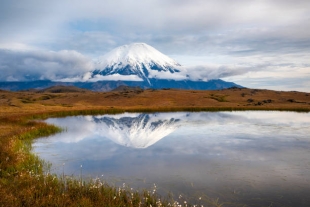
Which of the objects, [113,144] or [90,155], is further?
[113,144]

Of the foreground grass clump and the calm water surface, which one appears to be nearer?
the foreground grass clump

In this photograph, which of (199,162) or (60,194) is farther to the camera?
(199,162)

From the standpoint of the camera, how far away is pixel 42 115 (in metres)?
60.2

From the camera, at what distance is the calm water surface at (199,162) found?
15500 millimetres

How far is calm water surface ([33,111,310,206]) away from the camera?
1550cm

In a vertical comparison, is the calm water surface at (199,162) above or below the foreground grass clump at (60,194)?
below

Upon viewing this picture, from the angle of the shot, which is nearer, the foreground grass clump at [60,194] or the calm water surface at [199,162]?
the foreground grass clump at [60,194]

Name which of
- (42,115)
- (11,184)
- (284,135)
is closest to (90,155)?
(11,184)

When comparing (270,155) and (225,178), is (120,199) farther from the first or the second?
(270,155)

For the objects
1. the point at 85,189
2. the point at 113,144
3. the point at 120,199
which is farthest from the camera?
the point at 113,144

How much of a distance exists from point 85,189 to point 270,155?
56.8ft

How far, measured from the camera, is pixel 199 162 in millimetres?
21938

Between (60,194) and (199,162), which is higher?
(60,194)

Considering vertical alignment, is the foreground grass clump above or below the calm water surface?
above
